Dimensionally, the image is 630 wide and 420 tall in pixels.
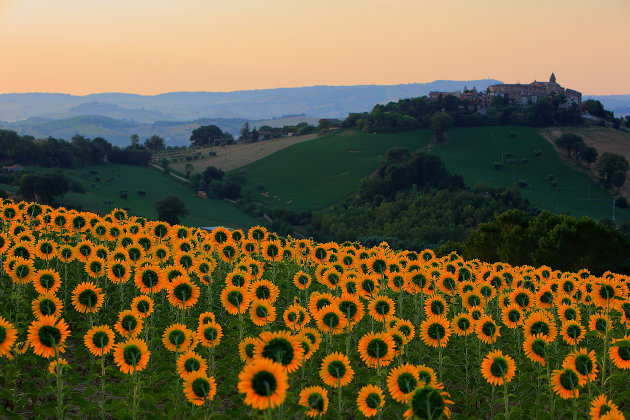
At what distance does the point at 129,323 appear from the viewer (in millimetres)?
9125

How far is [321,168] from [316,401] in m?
170

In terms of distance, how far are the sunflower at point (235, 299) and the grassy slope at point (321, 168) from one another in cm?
14004

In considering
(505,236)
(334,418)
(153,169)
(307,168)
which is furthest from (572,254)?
(153,169)

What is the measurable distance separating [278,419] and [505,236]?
56.9m

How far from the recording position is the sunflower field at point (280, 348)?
25.2 ft

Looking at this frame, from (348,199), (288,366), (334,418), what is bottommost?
(348,199)

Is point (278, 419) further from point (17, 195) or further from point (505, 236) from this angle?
point (17, 195)

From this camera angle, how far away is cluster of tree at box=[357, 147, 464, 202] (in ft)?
488

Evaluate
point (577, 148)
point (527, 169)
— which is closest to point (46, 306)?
point (527, 169)

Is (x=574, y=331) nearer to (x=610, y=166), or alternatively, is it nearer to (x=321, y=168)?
(x=610, y=166)

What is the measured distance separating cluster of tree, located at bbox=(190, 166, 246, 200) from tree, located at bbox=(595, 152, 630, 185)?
9926 cm

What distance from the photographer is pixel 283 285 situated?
15.9m

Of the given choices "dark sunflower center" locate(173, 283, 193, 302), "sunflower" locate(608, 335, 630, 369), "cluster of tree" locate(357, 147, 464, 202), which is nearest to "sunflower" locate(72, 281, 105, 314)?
"dark sunflower center" locate(173, 283, 193, 302)

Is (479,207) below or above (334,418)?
below
